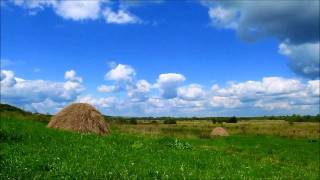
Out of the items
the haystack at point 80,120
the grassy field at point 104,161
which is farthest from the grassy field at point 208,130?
the grassy field at point 104,161

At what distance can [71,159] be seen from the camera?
2206 cm

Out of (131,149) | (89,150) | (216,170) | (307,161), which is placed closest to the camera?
(216,170)

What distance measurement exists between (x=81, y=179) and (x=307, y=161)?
949 inches

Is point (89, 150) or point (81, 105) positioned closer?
point (89, 150)

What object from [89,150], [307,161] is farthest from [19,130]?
[307,161]

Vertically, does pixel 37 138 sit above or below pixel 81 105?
below

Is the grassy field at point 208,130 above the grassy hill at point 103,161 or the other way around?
above

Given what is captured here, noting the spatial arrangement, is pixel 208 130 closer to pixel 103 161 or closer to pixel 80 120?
pixel 80 120

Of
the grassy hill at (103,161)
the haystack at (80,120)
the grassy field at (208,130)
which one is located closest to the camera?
the grassy hill at (103,161)

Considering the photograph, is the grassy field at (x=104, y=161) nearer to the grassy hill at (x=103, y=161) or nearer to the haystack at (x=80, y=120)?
the grassy hill at (x=103, y=161)

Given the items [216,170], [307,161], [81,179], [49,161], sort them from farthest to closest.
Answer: [307,161], [216,170], [49,161], [81,179]

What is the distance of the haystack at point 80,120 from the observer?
41.6 metres

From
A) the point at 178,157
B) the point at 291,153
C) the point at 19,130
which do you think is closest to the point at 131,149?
the point at 178,157

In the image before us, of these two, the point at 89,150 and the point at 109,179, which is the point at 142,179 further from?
the point at 89,150
